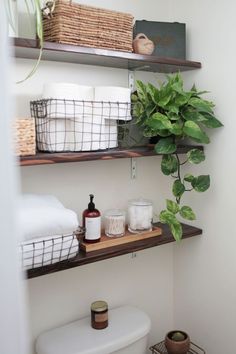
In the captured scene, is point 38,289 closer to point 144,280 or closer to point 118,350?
point 118,350

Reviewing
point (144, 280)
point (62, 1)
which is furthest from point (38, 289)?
point (62, 1)

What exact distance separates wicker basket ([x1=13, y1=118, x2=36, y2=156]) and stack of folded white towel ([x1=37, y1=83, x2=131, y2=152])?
0.26 feet

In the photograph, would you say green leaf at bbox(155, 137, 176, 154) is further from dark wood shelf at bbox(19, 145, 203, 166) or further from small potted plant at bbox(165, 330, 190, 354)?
small potted plant at bbox(165, 330, 190, 354)

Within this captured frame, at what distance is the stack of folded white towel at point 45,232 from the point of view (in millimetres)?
1019

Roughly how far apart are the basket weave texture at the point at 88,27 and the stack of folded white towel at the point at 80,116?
16 cm

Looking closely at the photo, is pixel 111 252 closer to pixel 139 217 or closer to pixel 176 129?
pixel 139 217

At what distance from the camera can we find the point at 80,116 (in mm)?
1131

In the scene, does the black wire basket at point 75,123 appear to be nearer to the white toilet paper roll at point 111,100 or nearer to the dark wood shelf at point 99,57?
the white toilet paper roll at point 111,100

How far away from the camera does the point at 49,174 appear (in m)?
1.28

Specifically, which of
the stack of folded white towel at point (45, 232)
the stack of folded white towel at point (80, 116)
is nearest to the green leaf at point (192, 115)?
the stack of folded white towel at point (80, 116)

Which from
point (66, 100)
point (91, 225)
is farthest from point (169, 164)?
point (66, 100)

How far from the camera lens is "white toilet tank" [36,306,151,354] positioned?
4.05ft

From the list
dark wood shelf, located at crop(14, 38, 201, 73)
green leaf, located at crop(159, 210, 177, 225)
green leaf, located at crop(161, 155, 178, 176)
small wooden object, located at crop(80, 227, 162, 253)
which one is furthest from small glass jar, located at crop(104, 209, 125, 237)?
dark wood shelf, located at crop(14, 38, 201, 73)

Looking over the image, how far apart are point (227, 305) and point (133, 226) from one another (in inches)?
21.9
